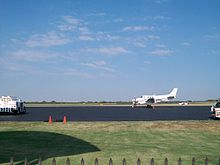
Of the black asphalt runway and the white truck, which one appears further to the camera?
the white truck

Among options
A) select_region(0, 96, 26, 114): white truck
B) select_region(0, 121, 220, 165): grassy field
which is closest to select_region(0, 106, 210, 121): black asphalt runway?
select_region(0, 96, 26, 114): white truck

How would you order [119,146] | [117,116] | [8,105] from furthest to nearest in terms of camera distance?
[8,105] → [117,116] → [119,146]

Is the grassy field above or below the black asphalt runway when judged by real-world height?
above

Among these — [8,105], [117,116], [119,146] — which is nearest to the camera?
[119,146]

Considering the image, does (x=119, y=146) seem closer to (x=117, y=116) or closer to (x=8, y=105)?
(x=117, y=116)

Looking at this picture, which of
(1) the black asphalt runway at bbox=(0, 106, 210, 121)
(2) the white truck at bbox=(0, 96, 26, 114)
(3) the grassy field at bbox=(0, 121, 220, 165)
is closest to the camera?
(3) the grassy field at bbox=(0, 121, 220, 165)

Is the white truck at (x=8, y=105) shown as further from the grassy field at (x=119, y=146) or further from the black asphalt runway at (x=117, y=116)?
the grassy field at (x=119, y=146)

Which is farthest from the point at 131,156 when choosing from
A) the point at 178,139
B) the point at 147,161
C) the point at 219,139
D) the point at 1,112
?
the point at 1,112

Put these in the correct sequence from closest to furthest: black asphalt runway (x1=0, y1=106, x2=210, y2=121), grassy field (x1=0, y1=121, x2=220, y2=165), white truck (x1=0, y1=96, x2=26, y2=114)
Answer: grassy field (x1=0, y1=121, x2=220, y2=165) < black asphalt runway (x1=0, y1=106, x2=210, y2=121) < white truck (x1=0, y1=96, x2=26, y2=114)

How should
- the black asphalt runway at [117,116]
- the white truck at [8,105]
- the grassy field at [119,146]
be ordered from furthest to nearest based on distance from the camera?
the white truck at [8,105] < the black asphalt runway at [117,116] < the grassy field at [119,146]

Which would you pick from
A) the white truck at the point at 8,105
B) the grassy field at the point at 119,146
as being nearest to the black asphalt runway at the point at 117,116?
the white truck at the point at 8,105

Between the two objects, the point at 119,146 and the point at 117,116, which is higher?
the point at 119,146

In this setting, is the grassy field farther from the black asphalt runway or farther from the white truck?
the white truck

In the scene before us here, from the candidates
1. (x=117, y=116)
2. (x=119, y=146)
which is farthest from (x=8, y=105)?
(x=119, y=146)
